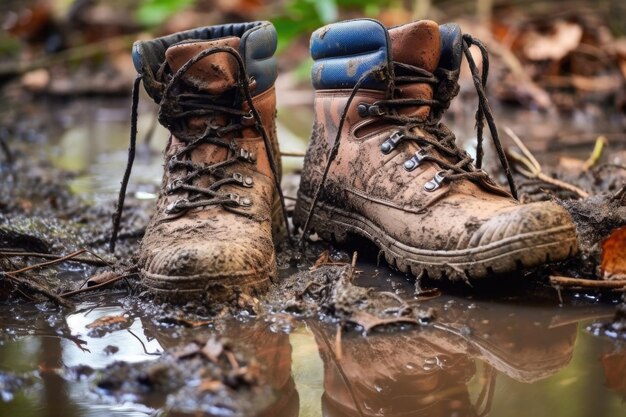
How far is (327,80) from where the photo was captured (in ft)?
7.11

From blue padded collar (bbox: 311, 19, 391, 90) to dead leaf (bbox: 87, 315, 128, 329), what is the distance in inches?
35.7

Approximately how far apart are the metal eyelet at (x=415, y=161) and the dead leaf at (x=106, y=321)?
0.83 meters

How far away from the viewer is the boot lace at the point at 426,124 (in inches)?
77.7

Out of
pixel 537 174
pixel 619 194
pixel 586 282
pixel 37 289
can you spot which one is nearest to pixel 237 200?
pixel 37 289

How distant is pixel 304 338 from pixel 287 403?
0.91 feet

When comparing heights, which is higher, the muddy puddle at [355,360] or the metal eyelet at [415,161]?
the metal eyelet at [415,161]

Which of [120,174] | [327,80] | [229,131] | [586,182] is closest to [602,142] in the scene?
[586,182]

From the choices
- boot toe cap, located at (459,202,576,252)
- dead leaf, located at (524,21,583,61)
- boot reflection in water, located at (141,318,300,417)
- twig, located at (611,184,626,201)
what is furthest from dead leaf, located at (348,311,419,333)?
dead leaf, located at (524,21,583,61)

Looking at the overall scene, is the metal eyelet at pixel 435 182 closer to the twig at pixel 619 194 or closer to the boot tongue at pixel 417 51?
the boot tongue at pixel 417 51

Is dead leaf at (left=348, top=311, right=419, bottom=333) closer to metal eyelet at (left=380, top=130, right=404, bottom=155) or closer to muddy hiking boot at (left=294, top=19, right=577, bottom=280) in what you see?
muddy hiking boot at (left=294, top=19, right=577, bottom=280)

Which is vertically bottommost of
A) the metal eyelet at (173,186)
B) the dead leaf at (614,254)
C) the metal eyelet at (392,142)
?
the dead leaf at (614,254)

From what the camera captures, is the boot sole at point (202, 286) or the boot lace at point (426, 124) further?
the boot lace at point (426, 124)

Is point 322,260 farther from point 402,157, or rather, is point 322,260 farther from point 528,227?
point 528,227

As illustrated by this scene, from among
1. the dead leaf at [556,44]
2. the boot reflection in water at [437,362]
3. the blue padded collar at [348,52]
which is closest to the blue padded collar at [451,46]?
the blue padded collar at [348,52]
